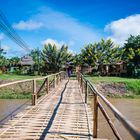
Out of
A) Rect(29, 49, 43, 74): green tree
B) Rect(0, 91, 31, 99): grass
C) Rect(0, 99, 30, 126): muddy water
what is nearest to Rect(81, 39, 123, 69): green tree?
Rect(29, 49, 43, 74): green tree

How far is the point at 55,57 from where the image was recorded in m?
38.2

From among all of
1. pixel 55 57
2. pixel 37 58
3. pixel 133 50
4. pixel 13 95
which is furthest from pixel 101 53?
pixel 13 95

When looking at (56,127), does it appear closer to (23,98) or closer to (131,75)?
(23,98)

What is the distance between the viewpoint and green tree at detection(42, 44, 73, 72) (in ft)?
125

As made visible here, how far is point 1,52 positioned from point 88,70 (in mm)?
14114

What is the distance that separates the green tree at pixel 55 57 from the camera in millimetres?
38219

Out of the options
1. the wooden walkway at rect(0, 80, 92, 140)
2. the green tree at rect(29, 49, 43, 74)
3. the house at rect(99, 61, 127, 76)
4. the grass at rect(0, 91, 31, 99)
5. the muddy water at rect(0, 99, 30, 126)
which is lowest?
the muddy water at rect(0, 99, 30, 126)

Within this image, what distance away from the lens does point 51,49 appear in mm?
38781

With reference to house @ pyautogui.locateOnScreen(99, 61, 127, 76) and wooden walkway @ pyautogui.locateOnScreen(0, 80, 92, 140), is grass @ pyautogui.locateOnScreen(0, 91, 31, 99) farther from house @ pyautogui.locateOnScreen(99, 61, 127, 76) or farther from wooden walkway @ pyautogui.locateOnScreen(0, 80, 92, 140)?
house @ pyautogui.locateOnScreen(99, 61, 127, 76)

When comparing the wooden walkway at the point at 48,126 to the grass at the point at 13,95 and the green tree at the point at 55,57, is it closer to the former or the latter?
the grass at the point at 13,95

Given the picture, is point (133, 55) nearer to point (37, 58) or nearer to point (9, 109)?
point (37, 58)

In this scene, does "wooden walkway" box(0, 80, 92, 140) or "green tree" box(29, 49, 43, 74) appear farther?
"green tree" box(29, 49, 43, 74)

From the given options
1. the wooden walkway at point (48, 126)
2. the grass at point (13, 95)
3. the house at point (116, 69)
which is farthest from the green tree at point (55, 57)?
the wooden walkway at point (48, 126)

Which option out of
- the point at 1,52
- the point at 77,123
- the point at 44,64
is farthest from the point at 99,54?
the point at 77,123
